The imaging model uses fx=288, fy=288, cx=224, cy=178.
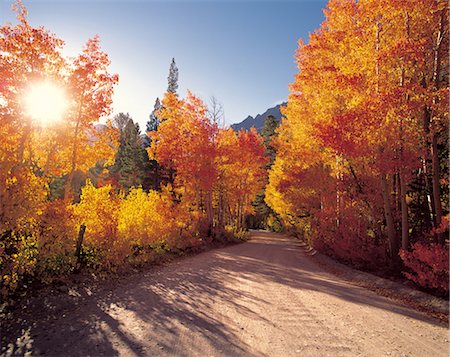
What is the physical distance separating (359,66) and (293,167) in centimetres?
1039

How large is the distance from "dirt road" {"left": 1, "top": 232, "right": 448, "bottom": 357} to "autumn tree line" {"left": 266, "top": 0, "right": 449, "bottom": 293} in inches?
94.5

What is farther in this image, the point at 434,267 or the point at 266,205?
the point at 266,205

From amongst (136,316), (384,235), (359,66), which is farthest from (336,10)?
(136,316)

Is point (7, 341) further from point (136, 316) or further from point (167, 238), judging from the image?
point (167, 238)

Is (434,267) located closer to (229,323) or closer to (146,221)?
(229,323)

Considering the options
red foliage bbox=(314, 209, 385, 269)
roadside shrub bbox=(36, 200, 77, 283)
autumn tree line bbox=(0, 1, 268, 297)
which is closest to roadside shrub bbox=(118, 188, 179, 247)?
autumn tree line bbox=(0, 1, 268, 297)

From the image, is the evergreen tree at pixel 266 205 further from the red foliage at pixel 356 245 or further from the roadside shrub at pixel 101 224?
the roadside shrub at pixel 101 224

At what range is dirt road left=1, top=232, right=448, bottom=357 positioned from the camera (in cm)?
480

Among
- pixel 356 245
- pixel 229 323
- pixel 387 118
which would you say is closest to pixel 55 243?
pixel 229 323

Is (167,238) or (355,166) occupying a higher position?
(355,166)

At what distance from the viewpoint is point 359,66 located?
10742 millimetres

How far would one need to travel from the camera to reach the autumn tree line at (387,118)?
927 cm

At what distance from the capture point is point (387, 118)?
9.78m

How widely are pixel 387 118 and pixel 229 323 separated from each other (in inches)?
329
